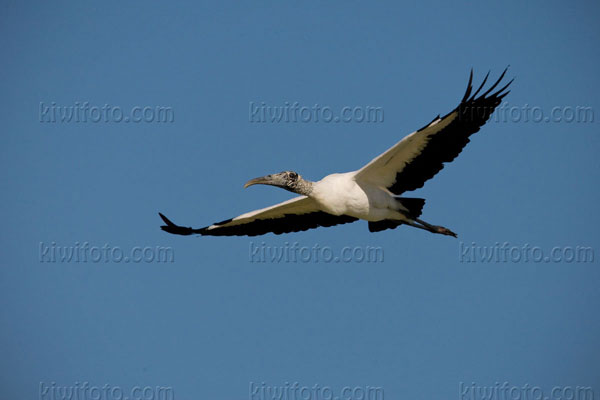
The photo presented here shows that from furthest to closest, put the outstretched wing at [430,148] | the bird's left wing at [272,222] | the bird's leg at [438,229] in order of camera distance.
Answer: the bird's left wing at [272,222], the bird's leg at [438,229], the outstretched wing at [430,148]

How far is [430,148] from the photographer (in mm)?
14922

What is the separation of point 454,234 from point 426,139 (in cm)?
220

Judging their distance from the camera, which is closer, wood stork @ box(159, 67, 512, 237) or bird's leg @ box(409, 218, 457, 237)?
wood stork @ box(159, 67, 512, 237)

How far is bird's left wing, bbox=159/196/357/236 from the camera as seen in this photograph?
1634 centimetres

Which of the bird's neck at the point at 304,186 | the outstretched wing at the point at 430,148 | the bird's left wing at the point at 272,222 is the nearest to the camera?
the outstretched wing at the point at 430,148

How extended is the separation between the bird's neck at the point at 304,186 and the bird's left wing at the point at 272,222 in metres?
0.81

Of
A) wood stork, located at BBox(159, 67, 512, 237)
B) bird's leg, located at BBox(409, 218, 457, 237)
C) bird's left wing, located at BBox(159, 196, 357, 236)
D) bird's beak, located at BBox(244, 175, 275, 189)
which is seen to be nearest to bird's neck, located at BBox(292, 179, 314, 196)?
wood stork, located at BBox(159, 67, 512, 237)

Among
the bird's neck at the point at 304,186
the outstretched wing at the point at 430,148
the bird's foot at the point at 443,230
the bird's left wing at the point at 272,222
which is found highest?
the outstretched wing at the point at 430,148

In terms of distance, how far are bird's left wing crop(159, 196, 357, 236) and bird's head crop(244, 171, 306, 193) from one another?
784 mm

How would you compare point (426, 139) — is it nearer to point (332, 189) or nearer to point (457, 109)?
point (457, 109)

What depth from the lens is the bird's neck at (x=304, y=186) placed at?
15.3m

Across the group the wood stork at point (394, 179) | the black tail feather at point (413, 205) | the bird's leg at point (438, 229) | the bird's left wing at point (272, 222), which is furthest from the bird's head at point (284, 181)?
the bird's leg at point (438, 229)

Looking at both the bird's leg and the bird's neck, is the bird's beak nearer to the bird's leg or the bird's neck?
the bird's neck

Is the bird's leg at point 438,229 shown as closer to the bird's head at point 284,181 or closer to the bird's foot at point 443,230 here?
the bird's foot at point 443,230
